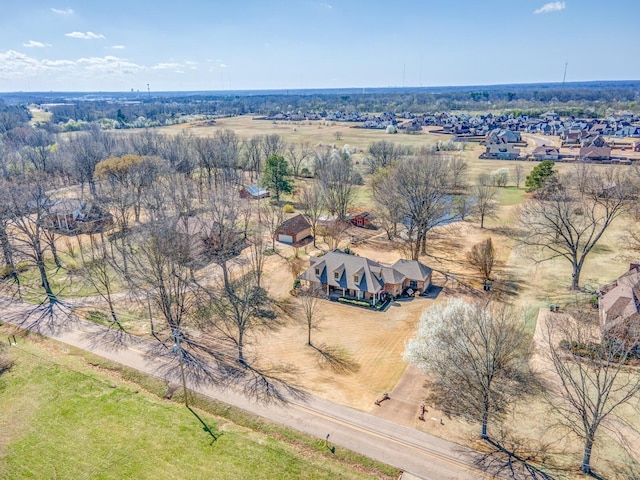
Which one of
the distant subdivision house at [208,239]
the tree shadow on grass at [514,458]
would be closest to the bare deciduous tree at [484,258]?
the tree shadow on grass at [514,458]

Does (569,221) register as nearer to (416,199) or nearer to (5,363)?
(416,199)

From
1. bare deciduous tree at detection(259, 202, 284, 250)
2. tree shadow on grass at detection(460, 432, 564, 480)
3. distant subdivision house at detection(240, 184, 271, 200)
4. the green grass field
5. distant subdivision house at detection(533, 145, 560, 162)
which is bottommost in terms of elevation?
the green grass field

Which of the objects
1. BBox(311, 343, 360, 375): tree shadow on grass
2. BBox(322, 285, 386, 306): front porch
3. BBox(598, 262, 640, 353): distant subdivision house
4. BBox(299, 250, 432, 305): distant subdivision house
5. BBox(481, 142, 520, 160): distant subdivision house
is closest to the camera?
BBox(598, 262, 640, 353): distant subdivision house

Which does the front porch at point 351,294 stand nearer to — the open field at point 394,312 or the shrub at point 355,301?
the shrub at point 355,301

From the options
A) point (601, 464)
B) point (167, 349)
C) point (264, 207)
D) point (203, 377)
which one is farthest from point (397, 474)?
point (264, 207)

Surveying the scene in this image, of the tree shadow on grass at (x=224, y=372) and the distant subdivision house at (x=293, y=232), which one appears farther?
the distant subdivision house at (x=293, y=232)

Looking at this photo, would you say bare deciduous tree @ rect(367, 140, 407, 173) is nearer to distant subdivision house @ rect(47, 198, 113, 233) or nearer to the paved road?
distant subdivision house @ rect(47, 198, 113, 233)

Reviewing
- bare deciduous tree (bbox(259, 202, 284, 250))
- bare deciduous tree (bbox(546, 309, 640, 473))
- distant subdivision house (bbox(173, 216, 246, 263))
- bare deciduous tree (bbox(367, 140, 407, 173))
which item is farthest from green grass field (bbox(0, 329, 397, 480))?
bare deciduous tree (bbox(367, 140, 407, 173))
